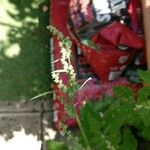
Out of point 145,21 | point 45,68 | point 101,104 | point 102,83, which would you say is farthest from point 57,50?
point 101,104

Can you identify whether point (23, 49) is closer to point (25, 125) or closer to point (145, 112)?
point (25, 125)

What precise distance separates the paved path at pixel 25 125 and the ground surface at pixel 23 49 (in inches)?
3.0

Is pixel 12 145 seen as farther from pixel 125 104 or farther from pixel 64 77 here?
pixel 125 104

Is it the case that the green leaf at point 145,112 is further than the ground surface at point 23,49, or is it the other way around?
the ground surface at point 23,49

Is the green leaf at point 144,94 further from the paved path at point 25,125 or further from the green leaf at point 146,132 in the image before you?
the paved path at point 25,125

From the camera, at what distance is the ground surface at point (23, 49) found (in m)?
2.85

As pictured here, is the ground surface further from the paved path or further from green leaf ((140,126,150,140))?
green leaf ((140,126,150,140))

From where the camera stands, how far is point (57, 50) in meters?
2.84

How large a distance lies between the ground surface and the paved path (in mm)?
76

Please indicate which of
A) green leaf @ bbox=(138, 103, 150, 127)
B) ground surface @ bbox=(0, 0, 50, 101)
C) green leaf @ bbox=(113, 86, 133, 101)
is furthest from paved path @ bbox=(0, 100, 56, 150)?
green leaf @ bbox=(138, 103, 150, 127)

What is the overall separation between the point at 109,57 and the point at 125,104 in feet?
3.60

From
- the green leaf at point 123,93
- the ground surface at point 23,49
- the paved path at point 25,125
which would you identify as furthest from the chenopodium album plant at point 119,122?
the ground surface at point 23,49

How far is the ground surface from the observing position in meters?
2.85

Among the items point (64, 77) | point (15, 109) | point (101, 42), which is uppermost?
point (101, 42)
